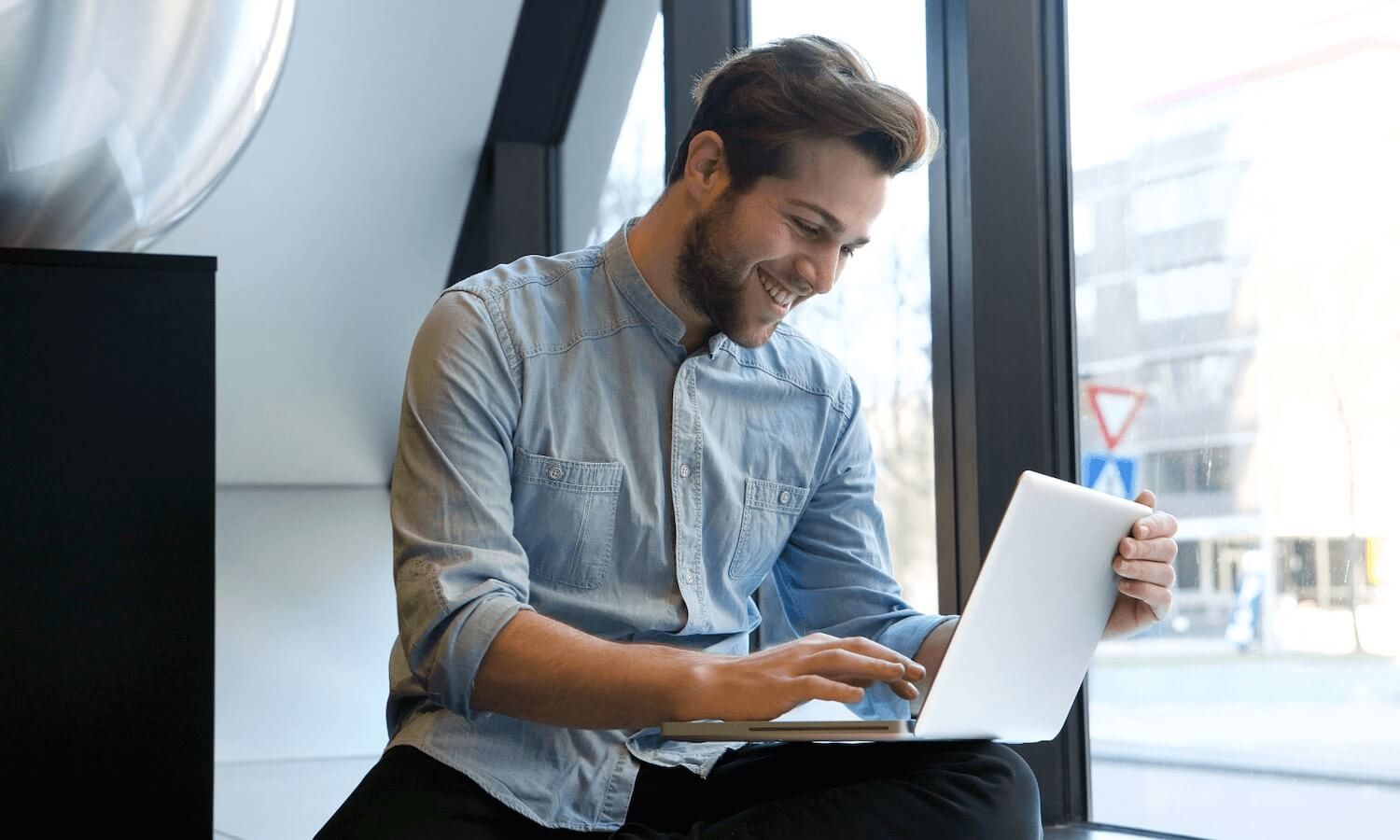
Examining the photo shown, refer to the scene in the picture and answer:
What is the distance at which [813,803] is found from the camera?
1068mm

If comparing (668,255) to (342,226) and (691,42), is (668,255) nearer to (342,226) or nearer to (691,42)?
(691,42)

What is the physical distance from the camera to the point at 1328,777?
1391 mm

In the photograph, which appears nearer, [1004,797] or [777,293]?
[1004,797]

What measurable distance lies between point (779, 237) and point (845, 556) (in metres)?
0.33

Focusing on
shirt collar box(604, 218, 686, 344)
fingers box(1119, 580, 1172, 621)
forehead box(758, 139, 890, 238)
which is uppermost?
forehead box(758, 139, 890, 238)

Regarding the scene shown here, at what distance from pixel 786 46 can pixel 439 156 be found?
2.16m

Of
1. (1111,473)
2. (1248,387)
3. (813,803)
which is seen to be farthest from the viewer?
(1111,473)

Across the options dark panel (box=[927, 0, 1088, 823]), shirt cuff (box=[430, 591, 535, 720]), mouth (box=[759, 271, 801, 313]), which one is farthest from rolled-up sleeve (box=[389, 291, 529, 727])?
dark panel (box=[927, 0, 1088, 823])

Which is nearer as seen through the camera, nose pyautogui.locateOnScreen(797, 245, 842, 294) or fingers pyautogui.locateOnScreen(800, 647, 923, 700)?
fingers pyautogui.locateOnScreen(800, 647, 923, 700)

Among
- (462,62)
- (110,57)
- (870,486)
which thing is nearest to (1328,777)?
(870,486)

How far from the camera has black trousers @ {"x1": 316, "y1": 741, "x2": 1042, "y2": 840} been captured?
106 cm

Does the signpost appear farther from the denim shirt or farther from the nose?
the nose

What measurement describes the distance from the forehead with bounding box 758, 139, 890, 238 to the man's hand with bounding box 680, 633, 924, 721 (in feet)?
1.44

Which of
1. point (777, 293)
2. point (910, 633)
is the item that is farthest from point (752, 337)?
point (910, 633)
